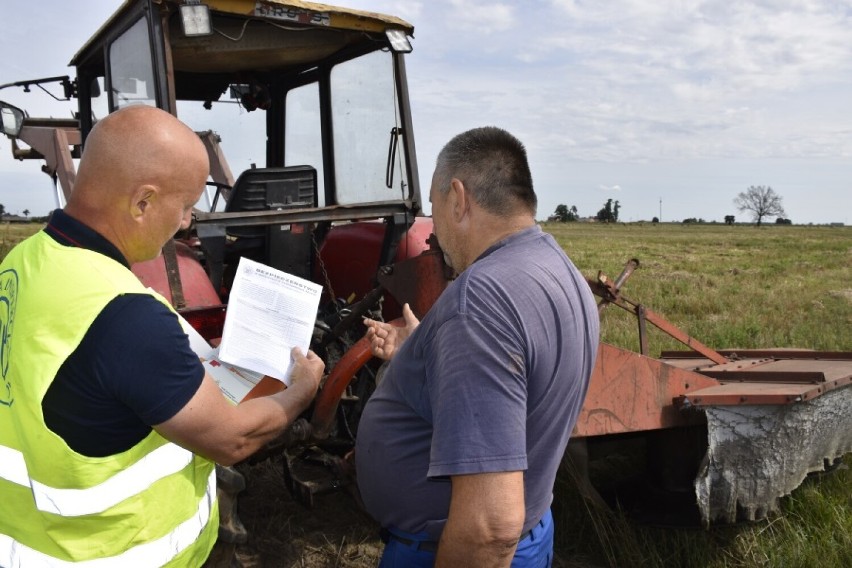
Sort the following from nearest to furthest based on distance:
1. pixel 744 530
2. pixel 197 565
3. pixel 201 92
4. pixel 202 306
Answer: pixel 197 565
pixel 202 306
pixel 744 530
pixel 201 92

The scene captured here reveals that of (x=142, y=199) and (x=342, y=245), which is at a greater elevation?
(x=142, y=199)

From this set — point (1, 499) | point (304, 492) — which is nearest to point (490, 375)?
point (1, 499)

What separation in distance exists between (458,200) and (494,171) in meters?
0.10

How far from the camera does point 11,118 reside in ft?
13.3

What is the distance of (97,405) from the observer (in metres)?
1.45

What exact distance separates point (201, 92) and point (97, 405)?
299cm

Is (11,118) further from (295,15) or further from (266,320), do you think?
(266,320)

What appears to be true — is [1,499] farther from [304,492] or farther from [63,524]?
[304,492]

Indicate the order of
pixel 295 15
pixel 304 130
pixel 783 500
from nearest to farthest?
pixel 295 15, pixel 783 500, pixel 304 130

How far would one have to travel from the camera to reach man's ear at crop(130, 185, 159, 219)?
1.55 m

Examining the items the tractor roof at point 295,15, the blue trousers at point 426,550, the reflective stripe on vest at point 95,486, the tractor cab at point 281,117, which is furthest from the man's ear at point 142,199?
the tractor roof at point 295,15

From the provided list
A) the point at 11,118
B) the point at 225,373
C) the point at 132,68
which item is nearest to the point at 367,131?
the point at 132,68

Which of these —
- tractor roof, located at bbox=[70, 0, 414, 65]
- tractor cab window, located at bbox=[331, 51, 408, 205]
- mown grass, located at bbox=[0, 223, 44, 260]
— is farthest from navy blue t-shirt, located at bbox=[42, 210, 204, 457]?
mown grass, located at bbox=[0, 223, 44, 260]

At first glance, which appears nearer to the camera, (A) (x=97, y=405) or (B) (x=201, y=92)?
(A) (x=97, y=405)
